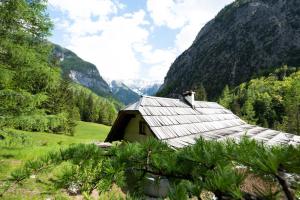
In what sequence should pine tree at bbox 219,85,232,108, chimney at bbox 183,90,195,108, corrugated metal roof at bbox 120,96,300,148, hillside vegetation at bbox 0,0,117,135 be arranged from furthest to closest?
pine tree at bbox 219,85,232,108
chimney at bbox 183,90,195,108
corrugated metal roof at bbox 120,96,300,148
hillside vegetation at bbox 0,0,117,135

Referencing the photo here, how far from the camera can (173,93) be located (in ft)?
538

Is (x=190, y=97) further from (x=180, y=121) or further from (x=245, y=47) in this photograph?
(x=245, y=47)

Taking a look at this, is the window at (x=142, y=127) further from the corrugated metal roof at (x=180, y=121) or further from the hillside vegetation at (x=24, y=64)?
the hillside vegetation at (x=24, y=64)

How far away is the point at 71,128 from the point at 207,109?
38.9 meters

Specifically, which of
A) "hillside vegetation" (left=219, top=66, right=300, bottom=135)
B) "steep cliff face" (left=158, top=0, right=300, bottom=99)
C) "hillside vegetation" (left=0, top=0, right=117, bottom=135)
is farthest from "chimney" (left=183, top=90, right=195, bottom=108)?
"steep cliff face" (left=158, top=0, right=300, bottom=99)

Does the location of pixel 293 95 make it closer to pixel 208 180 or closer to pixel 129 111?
pixel 129 111

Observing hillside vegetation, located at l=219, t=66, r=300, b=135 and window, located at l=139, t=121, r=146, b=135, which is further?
hillside vegetation, located at l=219, t=66, r=300, b=135

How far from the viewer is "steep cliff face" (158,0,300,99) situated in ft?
448

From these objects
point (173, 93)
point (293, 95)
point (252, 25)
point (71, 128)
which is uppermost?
point (252, 25)

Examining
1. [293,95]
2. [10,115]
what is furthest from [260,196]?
[293,95]

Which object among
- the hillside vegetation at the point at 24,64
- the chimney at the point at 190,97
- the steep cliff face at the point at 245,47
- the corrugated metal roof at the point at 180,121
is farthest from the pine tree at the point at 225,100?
the hillside vegetation at the point at 24,64

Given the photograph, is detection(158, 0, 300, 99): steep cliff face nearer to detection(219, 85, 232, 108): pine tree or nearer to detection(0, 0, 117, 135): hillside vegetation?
detection(219, 85, 232, 108): pine tree

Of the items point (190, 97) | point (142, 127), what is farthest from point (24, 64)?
point (190, 97)

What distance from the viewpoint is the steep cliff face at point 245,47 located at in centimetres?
13650
